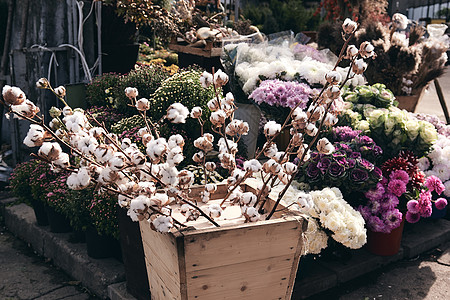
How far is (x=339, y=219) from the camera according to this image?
295cm

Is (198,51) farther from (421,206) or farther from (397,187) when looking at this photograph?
(421,206)

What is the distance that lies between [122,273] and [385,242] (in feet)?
5.88

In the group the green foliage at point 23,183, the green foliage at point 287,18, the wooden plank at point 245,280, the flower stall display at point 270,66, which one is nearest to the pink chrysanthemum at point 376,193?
the flower stall display at point 270,66

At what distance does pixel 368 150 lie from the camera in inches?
136

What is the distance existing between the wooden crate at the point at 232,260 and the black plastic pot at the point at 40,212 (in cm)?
200

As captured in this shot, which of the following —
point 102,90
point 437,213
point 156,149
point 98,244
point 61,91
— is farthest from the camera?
point 102,90

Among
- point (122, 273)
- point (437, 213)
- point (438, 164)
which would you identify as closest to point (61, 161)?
point (122, 273)

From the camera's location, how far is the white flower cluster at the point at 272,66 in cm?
411

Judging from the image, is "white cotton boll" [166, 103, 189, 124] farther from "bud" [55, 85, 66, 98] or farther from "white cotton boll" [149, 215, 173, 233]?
"bud" [55, 85, 66, 98]

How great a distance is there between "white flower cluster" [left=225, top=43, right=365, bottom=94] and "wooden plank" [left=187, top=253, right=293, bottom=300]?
221 centimetres

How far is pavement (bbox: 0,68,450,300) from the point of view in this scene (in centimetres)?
319

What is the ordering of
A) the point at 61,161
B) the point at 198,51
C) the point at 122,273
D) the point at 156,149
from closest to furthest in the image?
the point at 156,149 → the point at 61,161 → the point at 122,273 → the point at 198,51

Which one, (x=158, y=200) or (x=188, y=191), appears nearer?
(x=158, y=200)

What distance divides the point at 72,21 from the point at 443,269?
12.2ft
